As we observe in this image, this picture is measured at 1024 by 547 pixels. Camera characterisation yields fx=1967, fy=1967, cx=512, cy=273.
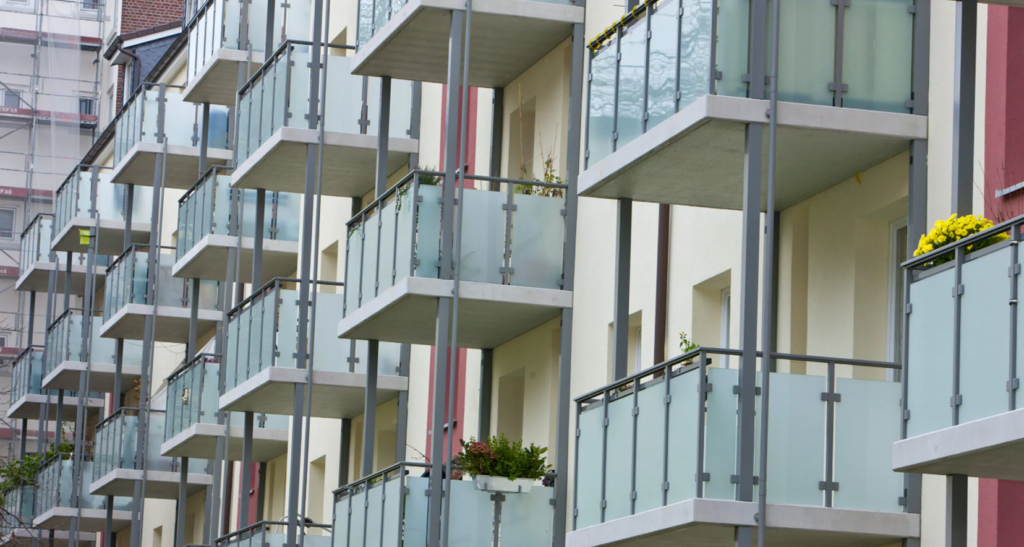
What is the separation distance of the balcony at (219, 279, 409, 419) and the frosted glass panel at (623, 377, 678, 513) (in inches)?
328

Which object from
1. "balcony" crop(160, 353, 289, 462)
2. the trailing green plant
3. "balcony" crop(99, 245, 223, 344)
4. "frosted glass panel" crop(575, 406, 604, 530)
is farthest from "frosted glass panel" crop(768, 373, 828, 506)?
"balcony" crop(99, 245, 223, 344)

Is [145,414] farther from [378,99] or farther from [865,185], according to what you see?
[865,185]

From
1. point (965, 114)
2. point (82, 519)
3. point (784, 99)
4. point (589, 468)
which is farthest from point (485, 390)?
point (82, 519)

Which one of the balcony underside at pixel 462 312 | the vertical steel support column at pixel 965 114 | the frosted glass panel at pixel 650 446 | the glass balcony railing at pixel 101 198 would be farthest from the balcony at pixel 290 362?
the glass balcony railing at pixel 101 198

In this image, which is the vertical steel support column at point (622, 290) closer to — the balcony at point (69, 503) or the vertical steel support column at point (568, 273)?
the vertical steel support column at point (568, 273)

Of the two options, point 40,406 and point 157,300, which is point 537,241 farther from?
point 40,406

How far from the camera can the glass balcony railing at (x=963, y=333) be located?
30.6ft

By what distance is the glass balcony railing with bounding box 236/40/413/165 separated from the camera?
22.2 metres

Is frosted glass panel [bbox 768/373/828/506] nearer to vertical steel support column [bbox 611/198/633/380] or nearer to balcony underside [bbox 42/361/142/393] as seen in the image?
vertical steel support column [bbox 611/198/633/380]

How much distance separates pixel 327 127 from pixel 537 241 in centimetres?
562

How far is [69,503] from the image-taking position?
37.7 metres

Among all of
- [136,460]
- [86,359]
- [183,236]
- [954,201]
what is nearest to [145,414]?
[136,460]

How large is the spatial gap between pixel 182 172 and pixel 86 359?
6251mm

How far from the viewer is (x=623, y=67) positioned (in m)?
14.3
